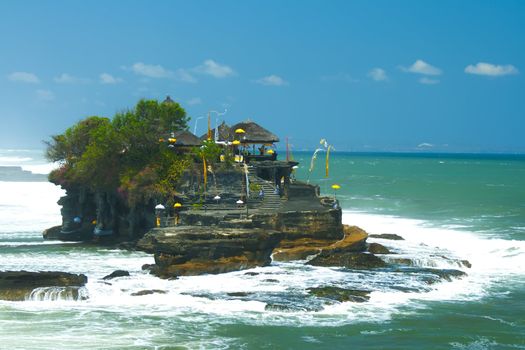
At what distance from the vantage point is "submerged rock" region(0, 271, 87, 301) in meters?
30.2

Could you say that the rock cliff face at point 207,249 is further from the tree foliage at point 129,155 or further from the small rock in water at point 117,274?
the tree foliage at point 129,155

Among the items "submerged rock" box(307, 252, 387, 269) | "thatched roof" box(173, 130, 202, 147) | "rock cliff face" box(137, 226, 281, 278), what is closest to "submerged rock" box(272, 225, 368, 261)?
"submerged rock" box(307, 252, 387, 269)

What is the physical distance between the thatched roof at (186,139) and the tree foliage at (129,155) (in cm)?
103

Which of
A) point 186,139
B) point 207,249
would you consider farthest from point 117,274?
point 186,139

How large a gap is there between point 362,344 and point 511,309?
27.3 feet

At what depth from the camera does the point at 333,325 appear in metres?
26.8

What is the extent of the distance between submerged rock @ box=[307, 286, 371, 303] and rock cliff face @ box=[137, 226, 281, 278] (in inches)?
229

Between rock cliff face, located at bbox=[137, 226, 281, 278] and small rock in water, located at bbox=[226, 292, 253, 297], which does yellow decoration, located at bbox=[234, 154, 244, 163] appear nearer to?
rock cliff face, located at bbox=[137, 226, 281, 278]

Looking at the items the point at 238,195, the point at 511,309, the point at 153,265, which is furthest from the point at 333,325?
the point at 238,195

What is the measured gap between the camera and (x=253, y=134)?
52.2 meters

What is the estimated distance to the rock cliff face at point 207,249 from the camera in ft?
115

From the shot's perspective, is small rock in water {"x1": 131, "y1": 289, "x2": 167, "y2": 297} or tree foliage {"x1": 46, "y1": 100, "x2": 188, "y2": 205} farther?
tree foliage {"x1": 46, "y1": 100, "x2": 188, "y2": 205}

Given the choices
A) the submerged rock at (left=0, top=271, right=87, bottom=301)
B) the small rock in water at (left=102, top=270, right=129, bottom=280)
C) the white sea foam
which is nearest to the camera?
the white sea foam

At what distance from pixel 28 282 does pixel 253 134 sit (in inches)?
956
